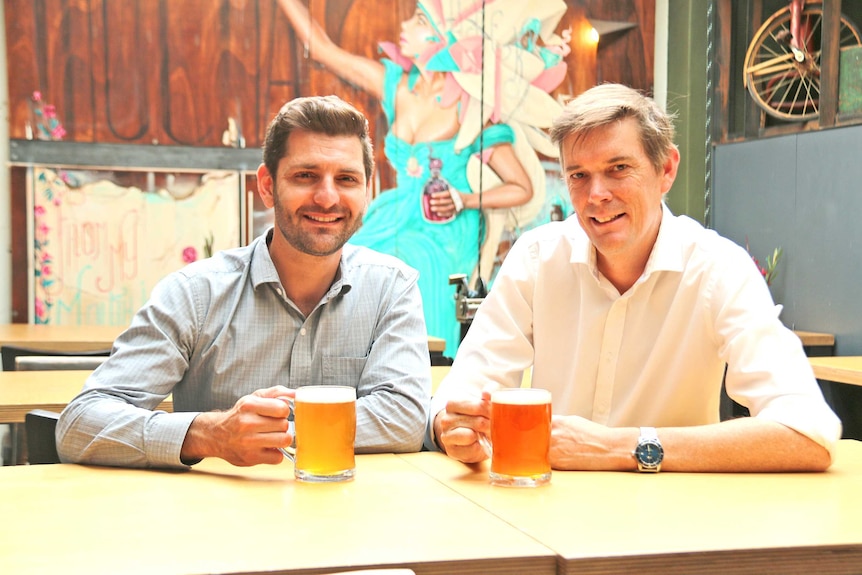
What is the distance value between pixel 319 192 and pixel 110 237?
3989 millimetres

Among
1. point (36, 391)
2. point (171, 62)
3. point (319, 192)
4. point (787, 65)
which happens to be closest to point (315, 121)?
point (319, 192)

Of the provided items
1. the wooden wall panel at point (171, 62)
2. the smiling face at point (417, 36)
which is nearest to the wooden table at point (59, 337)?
the wooden wall panel at point (171, 62)

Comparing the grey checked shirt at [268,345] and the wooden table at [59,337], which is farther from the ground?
the grey checked shirt at [268,345]

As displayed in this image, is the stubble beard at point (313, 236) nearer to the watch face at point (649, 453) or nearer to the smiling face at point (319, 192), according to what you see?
the smiling face at point (319, 192)

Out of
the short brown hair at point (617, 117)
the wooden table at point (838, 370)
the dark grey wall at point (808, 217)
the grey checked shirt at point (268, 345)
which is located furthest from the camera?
the dark grey wall at point (808, 217)

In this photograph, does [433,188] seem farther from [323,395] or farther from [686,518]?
[686,518]

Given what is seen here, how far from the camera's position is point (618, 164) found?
1.95 meters

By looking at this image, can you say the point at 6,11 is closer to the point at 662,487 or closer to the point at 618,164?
the point at 618,164

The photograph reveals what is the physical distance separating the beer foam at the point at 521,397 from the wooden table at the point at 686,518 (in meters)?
0.13

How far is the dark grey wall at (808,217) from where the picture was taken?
16.8 ft

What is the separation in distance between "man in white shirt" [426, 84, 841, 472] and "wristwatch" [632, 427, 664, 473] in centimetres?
27

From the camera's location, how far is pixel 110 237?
5543mm

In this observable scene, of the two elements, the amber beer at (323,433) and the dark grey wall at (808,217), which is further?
the dark grey wall at (808,217)

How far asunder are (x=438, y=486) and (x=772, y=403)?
681 mm
